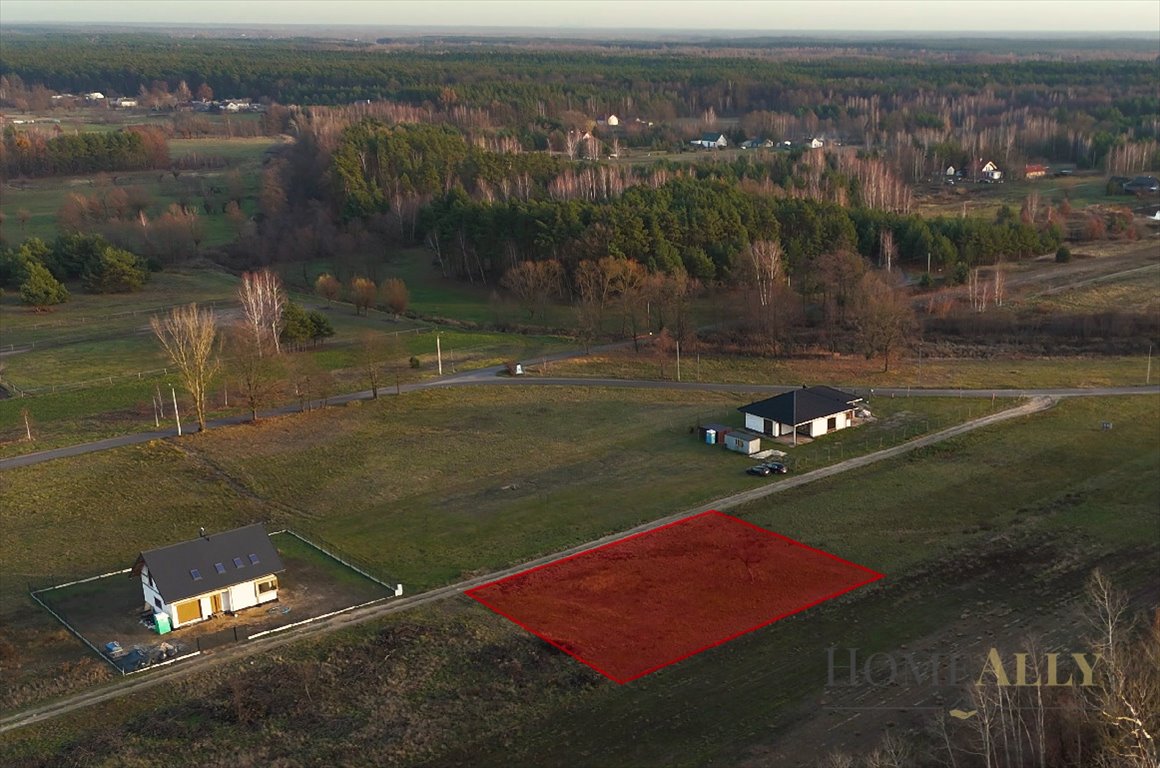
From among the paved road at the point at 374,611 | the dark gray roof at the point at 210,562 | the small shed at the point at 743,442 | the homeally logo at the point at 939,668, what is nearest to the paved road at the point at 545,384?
the paved road at the point at 374,611

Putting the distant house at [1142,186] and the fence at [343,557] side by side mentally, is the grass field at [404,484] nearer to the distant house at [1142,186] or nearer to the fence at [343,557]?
the fence at [343,557]

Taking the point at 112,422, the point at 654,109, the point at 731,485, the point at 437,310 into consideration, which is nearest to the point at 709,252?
the point at 437,310

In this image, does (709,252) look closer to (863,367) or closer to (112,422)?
(863,367)

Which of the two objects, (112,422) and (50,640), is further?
(112,422)

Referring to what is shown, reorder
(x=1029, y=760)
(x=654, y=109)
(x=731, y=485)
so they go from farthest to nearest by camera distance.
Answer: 1. (x=654, y=109)
2. (x=731, y=485)
3. (x=1029, y=760)

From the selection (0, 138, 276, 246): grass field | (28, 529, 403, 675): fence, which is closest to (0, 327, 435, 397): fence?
(28, 529, 403, 675): fence

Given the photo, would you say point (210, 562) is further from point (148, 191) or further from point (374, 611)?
point (148, 191)

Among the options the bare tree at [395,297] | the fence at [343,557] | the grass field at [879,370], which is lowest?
the grass field at [879,370]

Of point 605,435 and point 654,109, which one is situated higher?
point 654,109

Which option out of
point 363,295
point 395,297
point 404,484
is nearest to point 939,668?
point 404,484
